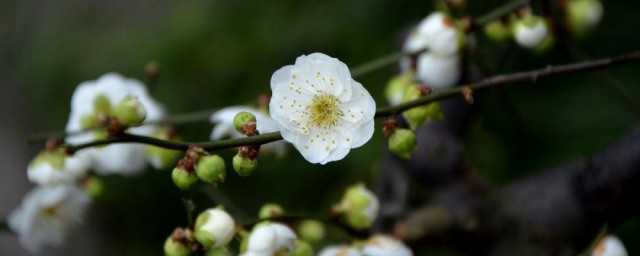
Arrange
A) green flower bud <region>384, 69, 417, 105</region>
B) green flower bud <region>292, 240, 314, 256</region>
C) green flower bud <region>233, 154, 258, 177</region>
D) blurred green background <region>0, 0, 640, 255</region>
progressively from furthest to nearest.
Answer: blurred green background <region>0, 0, 640, 255</region> < green flower bud <region>384, 69, 417, 105</region> < green flower bud <region>292, 240, 314, 256</region> < green flower bud <region>233, 154, 258, 177</region>

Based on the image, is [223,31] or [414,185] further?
[223,31]

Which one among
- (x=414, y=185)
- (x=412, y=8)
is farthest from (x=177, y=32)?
(x=414, y=185)

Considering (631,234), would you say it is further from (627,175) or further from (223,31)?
(223,31)

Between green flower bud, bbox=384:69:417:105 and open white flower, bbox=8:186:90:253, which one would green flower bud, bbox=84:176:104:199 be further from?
green flower bud, bbox=384:69:417:105

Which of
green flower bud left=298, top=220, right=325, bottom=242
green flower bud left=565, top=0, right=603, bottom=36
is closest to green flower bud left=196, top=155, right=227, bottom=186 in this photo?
green flower bud left=298, top=220, right=325, bottom=242

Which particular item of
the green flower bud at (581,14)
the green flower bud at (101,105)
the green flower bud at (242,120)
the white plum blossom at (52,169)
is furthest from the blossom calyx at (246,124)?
the green flower bud at (581,14)
